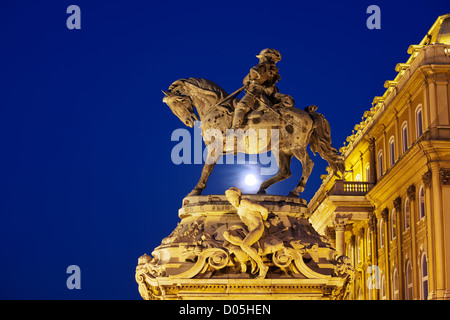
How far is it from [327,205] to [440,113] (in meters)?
15.0

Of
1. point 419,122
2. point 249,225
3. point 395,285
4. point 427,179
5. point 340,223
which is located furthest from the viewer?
point 340,223

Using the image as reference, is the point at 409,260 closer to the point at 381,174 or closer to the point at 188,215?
the point at 381,174

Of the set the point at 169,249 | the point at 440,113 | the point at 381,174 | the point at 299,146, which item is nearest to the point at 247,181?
the point at 299,146

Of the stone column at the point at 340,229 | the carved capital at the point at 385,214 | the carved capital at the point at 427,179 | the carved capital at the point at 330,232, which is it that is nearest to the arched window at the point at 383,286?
the carved capital at the point at 385,214

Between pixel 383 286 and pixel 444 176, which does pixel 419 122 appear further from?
pixel 383 286

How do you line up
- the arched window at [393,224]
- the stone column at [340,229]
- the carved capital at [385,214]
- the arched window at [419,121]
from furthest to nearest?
the stone column at [340,229] → the carved capital at [385,214] → the arched window at [393,224] → the arched window at [419,121]

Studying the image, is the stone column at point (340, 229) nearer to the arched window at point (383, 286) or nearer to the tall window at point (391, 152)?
the arched window at point (383, 286)

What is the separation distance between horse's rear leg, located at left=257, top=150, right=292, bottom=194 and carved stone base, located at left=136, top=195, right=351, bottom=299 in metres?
0.61

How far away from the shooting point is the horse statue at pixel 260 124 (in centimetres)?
1565

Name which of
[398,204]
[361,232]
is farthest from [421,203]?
[361,232]

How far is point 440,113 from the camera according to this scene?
136 feet

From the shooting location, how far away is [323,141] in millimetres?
16312

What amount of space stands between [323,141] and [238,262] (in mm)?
3259

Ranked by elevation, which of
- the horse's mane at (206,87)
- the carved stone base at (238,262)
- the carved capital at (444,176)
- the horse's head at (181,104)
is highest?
the carved capital at (444,176)
